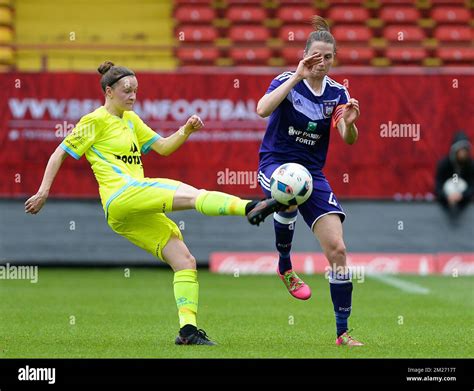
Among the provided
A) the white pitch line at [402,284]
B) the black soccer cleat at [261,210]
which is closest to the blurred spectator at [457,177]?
the white pitch line at [402,284]

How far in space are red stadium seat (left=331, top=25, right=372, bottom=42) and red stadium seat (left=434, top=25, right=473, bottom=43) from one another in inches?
56.8

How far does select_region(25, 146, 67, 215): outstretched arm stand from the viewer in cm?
861

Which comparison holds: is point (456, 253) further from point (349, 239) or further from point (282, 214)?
point (282, 214)

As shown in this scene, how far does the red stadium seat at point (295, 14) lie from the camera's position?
23.0 m

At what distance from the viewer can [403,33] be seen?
2258 cm

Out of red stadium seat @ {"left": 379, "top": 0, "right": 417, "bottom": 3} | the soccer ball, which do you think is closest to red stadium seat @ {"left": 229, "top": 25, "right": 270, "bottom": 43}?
red stadium seat @ {"left": 379, "top": 0, "right": 417, "bottom": 3}

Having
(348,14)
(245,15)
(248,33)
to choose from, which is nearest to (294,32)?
(248,33)

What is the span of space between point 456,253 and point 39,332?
30.3ft

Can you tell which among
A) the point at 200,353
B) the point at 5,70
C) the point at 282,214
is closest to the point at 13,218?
the point at 5,70

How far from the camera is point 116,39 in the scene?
885 inches

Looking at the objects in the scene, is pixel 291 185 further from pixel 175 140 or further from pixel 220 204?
pixel 175 140

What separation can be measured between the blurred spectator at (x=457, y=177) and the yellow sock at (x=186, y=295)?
9202mm

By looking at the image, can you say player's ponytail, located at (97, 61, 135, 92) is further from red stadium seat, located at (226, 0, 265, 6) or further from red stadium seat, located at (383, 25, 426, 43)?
red stadium seat, located at (226, 0, 265, 6)

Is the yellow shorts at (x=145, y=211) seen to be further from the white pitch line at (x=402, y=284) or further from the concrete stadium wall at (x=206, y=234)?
the concrete stadium wall at (x=206, y=234)
